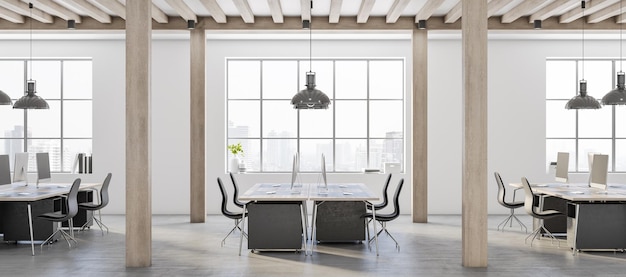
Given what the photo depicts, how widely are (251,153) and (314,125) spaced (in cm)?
144

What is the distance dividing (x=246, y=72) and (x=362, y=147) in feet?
9.48

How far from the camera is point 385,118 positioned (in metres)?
11.9

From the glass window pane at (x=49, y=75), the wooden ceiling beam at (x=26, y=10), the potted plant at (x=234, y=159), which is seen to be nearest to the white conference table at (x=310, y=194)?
the potted plant at (x=234, y=159)

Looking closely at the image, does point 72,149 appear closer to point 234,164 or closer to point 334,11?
point 234,164

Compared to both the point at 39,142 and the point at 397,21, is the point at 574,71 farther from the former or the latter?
the point at 39,142

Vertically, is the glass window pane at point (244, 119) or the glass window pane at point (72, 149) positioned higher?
the glass window pane at point (244, 119)

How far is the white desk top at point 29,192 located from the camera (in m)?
7.34

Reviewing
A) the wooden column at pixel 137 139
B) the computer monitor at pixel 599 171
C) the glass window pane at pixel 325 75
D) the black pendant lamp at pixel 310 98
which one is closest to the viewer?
the wooden column at pixel 137 139

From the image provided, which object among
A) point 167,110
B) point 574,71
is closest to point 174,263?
point 167,110

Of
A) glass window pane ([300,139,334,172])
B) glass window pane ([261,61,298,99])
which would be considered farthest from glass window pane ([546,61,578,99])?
glass window pane ([261,61,298,99])

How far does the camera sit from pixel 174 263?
670 cm

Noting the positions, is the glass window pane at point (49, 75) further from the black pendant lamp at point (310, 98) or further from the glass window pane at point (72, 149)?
the black pendant lamp at point (310, 98)

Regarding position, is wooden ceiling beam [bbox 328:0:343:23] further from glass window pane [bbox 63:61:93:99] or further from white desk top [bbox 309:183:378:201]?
glass window pane [bbox 63:61:93:99]

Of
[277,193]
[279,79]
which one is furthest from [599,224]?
[279,79]
